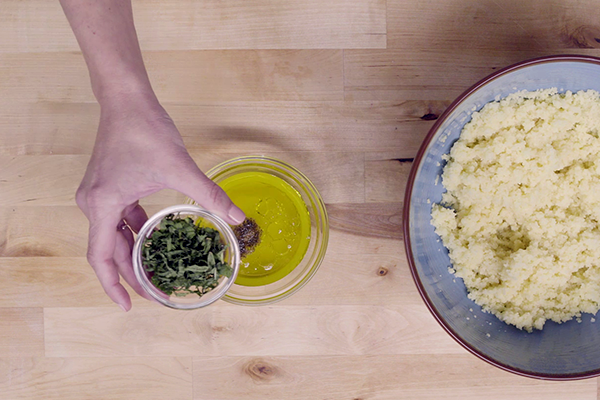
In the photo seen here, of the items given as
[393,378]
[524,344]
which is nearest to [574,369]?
[524,344]

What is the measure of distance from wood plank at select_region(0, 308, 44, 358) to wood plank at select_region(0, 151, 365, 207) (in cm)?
31

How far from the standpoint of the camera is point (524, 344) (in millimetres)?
1007

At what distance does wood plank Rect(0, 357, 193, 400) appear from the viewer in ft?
3.89

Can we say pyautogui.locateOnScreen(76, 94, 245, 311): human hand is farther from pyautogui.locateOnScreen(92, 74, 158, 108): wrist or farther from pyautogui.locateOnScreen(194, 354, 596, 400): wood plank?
pyautogui.locateOnScreen(194, 354, 596, 400): wood plank

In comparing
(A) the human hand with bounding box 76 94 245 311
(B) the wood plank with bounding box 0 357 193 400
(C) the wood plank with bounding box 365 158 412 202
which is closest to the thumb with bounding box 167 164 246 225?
(A) the human hand with bounding box 76 94 245 311

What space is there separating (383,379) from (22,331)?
41.2 inches

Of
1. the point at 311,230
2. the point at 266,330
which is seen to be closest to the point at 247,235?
the point at 311,230

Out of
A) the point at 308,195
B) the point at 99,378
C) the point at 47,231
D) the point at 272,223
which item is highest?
the point at 308,195

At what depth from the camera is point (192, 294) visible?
39.7 inches

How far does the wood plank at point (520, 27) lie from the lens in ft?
3.70

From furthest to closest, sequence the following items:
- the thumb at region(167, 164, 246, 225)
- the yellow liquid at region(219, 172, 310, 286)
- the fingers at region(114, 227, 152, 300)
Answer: the yellow liquid at region(219, 172, 310, 286) < the fingers at region(114, 227, 152, 300) < the thumb at region(167, 164, 246, 225)

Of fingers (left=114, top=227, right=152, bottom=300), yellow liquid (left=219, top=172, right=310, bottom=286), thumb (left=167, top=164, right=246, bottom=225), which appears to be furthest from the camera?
yellow liquid (left=219, top=172, right=310, bottom=286)

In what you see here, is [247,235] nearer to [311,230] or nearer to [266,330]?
[311,230]

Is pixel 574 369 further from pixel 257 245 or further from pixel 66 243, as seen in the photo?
pixel 66 243
